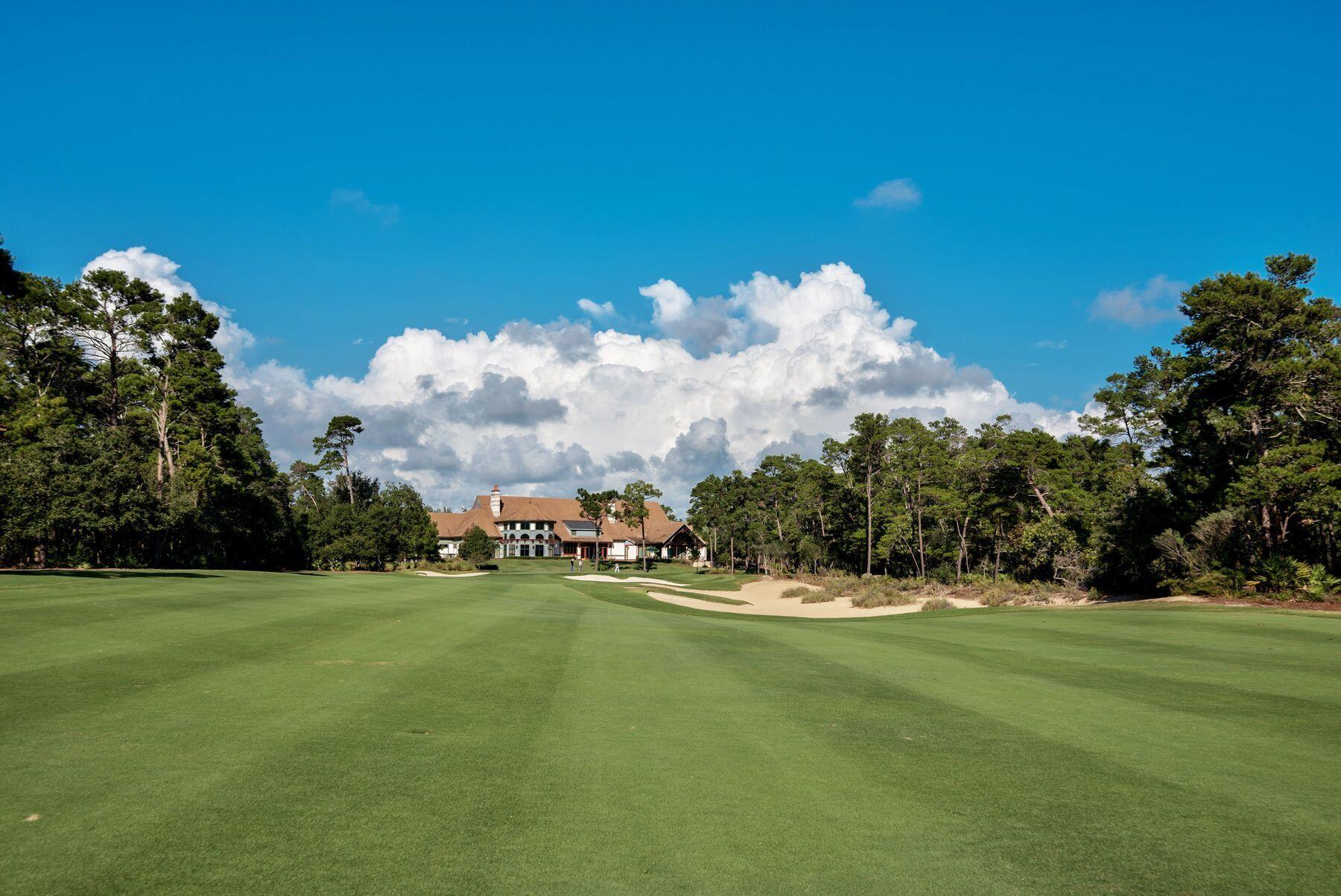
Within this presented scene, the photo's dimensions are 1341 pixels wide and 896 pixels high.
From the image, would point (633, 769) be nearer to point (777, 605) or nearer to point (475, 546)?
point (777, 605)

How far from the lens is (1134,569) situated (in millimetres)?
31359

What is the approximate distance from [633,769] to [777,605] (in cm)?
3811

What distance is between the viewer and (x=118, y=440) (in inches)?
1566

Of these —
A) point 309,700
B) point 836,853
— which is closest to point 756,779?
point 836,853

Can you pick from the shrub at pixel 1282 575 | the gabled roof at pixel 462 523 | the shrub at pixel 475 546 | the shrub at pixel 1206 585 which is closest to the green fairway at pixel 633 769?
the shrub at pixel 1282 575

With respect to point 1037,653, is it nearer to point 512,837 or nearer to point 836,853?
point 836,853

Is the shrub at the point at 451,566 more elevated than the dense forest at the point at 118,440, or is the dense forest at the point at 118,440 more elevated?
the dense forest at the point at 118,440

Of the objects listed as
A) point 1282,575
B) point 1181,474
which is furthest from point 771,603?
point 1282,575

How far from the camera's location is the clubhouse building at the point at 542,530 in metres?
111

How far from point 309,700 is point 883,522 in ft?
190

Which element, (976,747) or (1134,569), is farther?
(1134,569)

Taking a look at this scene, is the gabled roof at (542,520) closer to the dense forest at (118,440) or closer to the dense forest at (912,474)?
the dense forest at (912,474)

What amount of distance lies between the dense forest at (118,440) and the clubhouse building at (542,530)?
53.0 metres

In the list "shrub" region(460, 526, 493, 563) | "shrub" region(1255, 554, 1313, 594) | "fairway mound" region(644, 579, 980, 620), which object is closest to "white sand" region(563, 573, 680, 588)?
"fairway mound" region(644, 579, 980, 620)
